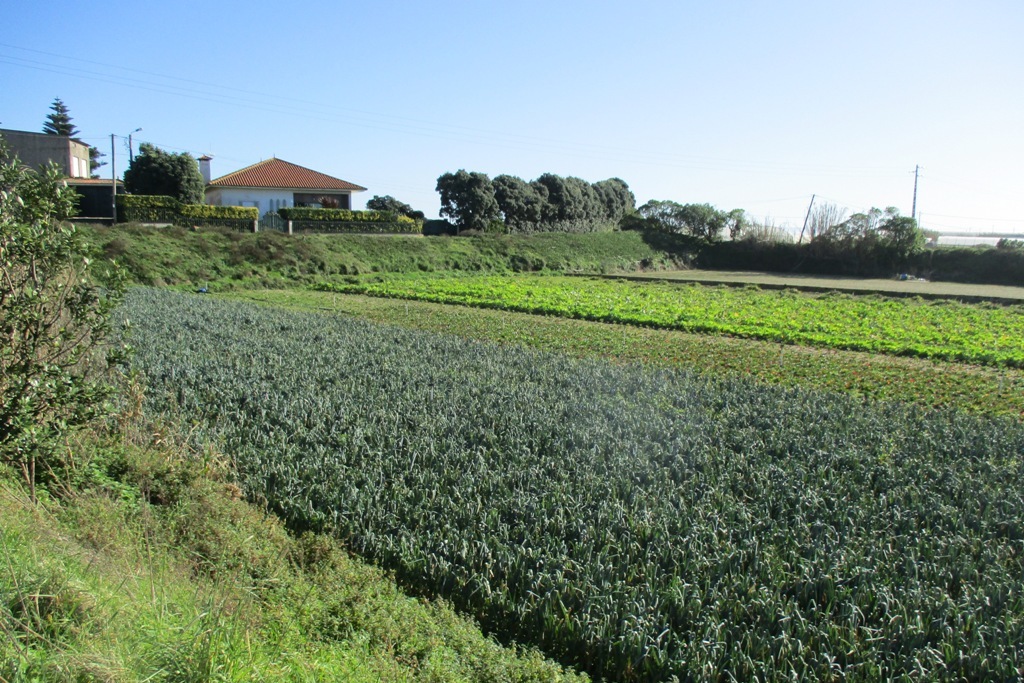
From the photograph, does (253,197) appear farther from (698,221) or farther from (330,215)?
(698,221)

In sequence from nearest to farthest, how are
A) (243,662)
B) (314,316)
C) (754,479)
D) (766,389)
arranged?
(243,662)
(754,479)
(766,389)
(314,316)

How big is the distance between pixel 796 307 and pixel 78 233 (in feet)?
67.2

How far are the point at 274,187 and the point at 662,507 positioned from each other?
44912 millimetres

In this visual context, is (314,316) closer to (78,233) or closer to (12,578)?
(78,233)

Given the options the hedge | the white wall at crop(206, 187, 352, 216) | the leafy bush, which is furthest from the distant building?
the hedge

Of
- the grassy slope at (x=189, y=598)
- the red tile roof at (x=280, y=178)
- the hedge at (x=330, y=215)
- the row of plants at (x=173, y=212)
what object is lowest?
the grassy slope at (x=189, y=598)

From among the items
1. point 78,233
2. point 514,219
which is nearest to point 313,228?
point 514,219

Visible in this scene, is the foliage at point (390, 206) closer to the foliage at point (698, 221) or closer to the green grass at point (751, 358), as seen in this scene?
the foliage at point (698, 221)

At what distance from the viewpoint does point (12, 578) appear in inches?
127

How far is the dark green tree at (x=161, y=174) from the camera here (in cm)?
3756

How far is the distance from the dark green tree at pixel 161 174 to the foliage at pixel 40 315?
35.8m

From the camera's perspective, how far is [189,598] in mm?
3645

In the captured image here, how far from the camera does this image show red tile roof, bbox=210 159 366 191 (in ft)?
152

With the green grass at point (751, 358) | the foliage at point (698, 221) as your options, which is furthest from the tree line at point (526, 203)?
the green grass at point (751, 358)
